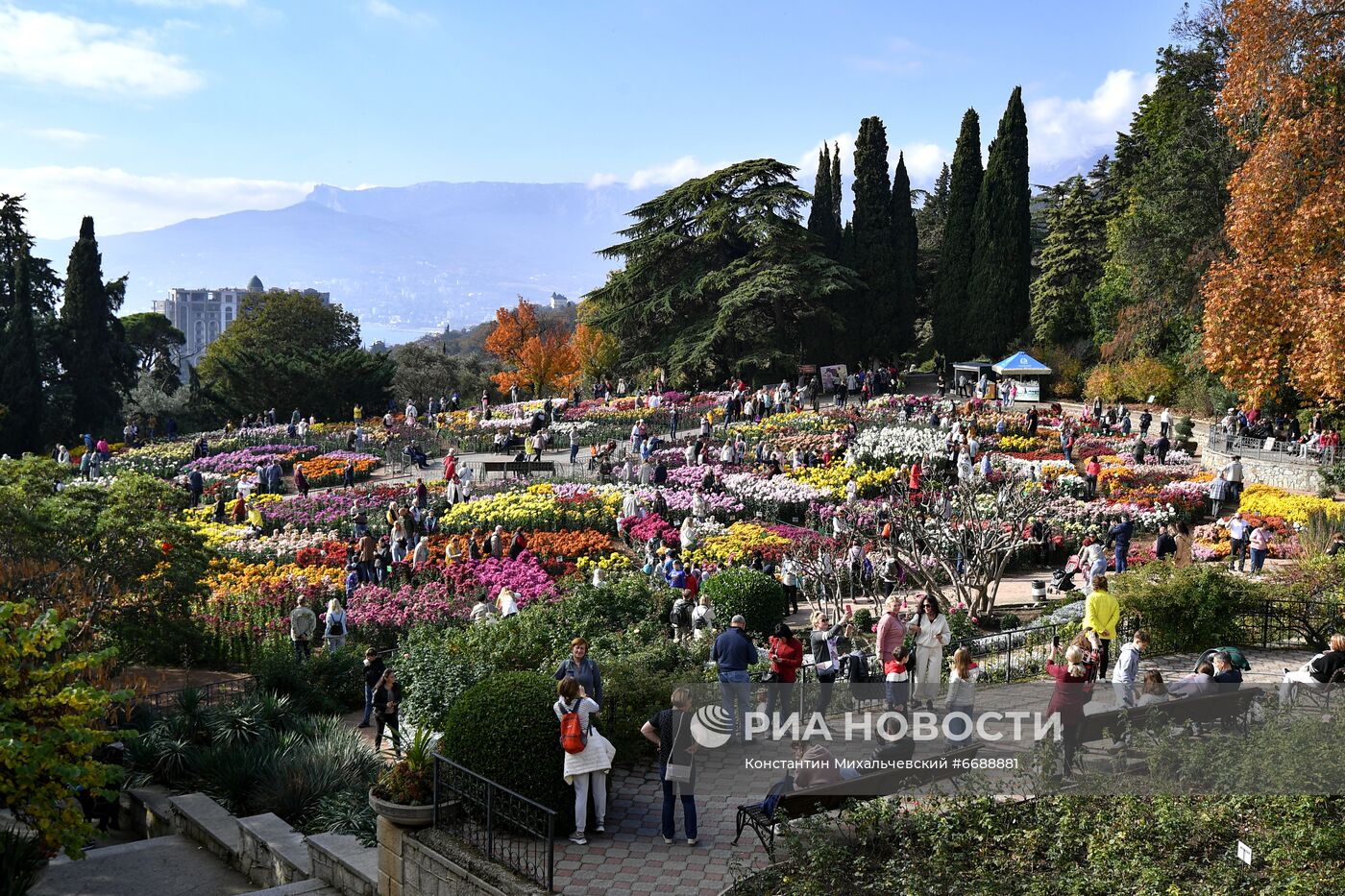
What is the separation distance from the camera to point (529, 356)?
6450 centimetres

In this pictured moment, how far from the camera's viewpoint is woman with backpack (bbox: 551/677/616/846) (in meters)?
8.39

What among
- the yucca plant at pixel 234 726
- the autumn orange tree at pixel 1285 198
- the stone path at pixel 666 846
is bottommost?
the yucca plant at pixel 234 726

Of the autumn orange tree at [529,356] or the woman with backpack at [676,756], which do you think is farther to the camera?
the autumn orange tree at [529,356]

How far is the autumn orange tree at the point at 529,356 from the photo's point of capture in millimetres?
63969

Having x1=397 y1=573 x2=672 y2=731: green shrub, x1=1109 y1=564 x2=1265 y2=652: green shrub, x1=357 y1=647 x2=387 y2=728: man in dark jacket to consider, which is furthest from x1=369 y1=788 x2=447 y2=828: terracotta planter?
x1=1109 y1=564 x2=1265 y2=652: green shrub

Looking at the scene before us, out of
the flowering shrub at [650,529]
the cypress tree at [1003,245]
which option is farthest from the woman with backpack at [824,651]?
the cypress tree at [1003,245]

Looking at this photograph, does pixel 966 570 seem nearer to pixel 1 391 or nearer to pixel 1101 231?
pixel 1101 231

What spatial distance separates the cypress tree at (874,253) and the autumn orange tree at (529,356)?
18.4 metres

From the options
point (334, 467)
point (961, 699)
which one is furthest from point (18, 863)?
point (334, 467)

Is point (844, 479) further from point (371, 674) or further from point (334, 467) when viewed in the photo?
point (371, 674)

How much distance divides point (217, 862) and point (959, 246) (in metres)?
42.8

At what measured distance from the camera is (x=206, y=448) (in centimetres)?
3653

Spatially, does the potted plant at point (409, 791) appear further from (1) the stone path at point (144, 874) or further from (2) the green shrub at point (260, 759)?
(1) the stone path at point (144, 874)

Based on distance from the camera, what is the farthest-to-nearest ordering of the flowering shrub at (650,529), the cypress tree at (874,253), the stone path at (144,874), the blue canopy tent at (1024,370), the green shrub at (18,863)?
the cypress tree at (874,253)
the blue canopy tent at (1024,370)
the flowering shrub at (650,529)
the stone path at (144,874)
the green shrub at (18,863)
